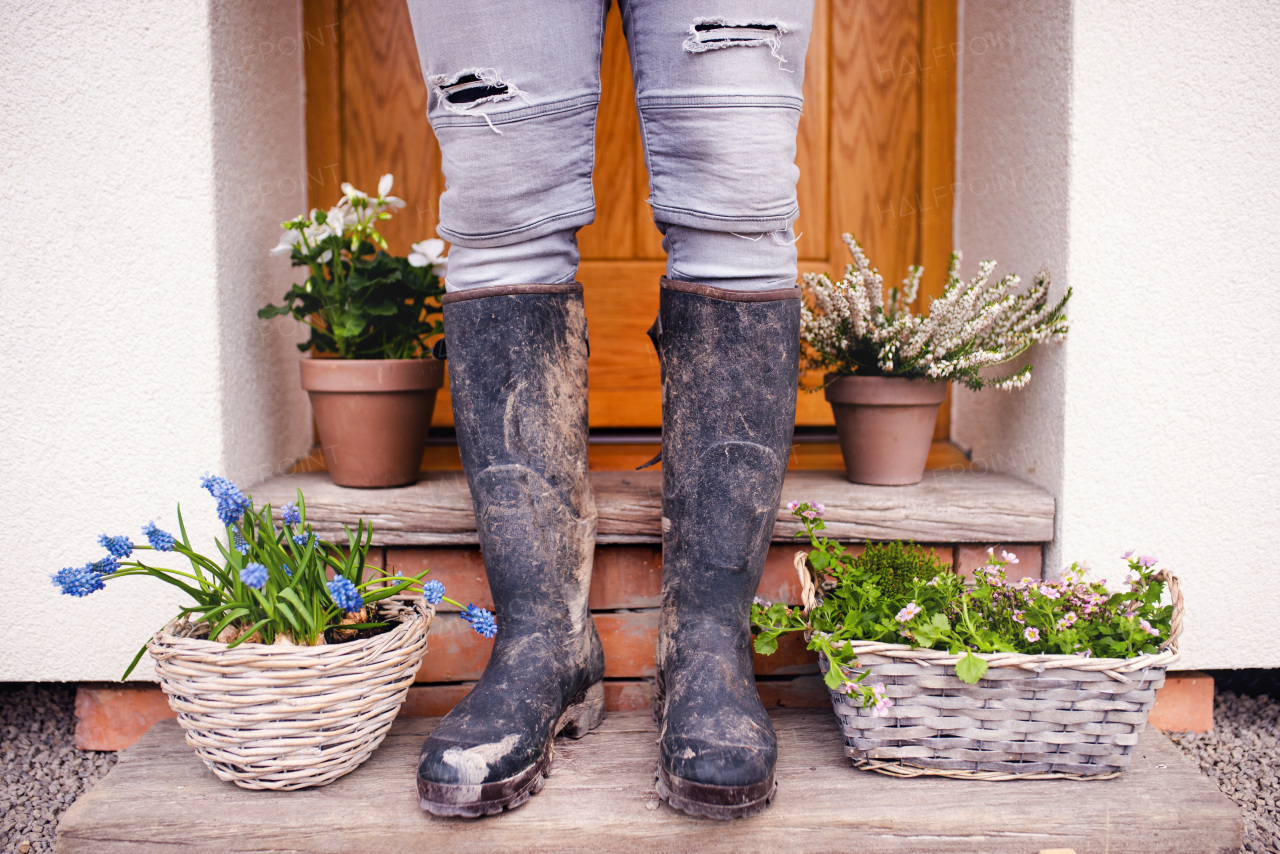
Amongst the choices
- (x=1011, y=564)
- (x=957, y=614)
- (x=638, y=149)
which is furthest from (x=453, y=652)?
(x=638, y=149)

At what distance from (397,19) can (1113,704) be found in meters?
1.70

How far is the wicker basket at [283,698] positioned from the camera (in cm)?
77

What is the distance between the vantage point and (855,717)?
34.4 inches

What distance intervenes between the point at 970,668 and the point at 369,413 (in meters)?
0.90

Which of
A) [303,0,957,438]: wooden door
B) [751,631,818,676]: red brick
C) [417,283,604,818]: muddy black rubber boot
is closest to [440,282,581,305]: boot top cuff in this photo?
[417,283,604,818]: muddy black rubber boot

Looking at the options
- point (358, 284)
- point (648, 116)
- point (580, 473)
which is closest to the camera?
point (648, 116)

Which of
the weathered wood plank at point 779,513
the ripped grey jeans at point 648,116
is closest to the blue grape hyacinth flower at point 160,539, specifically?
the weathered wood plank at point 779,513

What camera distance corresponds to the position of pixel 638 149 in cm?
164

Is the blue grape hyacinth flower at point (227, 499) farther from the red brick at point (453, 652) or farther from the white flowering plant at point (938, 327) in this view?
the white flowering plant at point (938, 327)

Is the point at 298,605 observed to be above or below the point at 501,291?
below

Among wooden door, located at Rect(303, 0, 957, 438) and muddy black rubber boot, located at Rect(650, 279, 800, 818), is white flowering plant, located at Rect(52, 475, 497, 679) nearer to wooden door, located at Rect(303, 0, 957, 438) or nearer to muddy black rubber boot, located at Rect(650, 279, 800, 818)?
muddy black rubber boot, located at Rect(650, 279, 800, 818)

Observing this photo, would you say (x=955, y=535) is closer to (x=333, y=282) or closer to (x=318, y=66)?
(x=333, y=282)

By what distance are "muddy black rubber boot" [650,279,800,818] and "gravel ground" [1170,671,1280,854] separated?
0.70 m

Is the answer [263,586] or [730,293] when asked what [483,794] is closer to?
[263,586]
